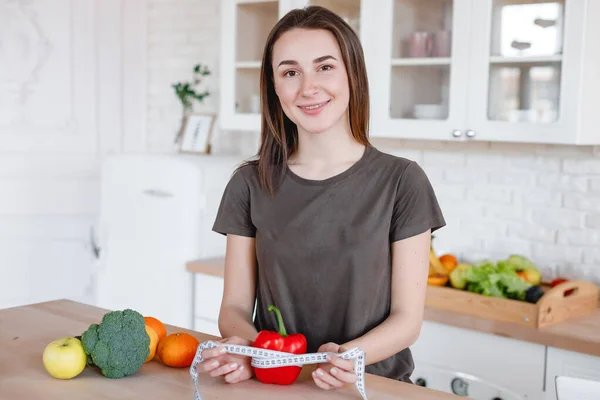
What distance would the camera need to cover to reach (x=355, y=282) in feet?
5.77

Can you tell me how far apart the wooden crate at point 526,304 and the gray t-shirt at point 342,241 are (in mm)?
844

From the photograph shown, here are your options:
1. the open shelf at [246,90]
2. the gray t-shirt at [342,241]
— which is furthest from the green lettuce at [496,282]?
the open shelf at [246,90]

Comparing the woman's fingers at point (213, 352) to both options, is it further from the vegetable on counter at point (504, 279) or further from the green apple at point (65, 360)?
the vegetable on counter at point (504, 279)

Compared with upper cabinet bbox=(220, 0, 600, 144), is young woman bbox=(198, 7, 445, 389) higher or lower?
lower

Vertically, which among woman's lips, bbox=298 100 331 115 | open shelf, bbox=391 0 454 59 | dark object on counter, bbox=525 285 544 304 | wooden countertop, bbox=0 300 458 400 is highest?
open shelf, bbox=391 0 454 59

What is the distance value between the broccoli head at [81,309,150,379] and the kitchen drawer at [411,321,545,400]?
3.44 feet

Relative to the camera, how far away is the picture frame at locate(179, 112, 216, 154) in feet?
13.1

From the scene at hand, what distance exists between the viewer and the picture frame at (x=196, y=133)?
400 cm

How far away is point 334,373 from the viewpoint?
1.46m

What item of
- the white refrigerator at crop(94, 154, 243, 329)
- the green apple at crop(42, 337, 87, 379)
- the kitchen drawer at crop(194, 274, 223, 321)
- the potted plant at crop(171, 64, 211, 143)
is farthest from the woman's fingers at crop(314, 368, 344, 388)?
the potted plant at crop(171, 64, 211, 143)

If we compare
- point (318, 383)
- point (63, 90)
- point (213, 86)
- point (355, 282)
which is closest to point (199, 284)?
point (213, 86)

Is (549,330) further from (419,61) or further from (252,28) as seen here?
(252,28)

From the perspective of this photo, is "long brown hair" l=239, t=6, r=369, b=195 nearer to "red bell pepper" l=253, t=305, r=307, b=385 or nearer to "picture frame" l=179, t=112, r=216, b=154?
"red bell pepper" l=253, t=305, r=307, b=385

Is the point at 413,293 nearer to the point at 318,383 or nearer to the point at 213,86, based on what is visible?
the point at 318,383
